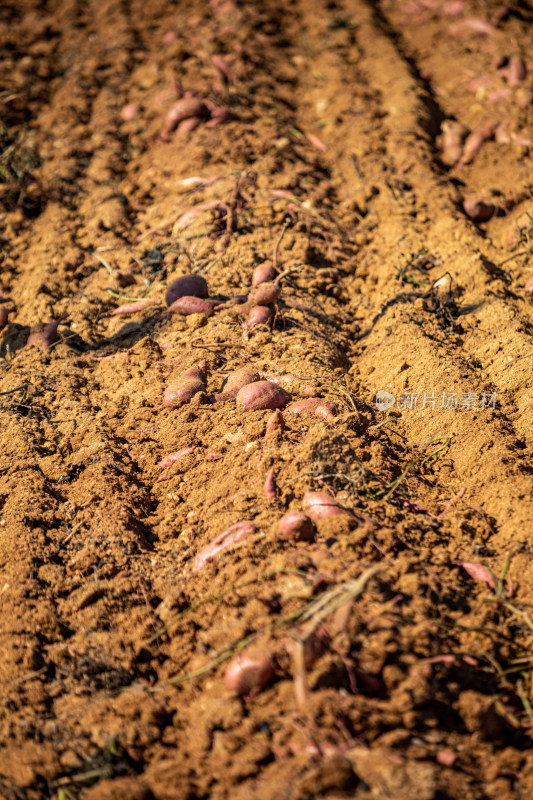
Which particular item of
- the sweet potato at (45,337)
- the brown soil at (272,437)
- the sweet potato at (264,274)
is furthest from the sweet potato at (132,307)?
the sweet potato at (264,274)

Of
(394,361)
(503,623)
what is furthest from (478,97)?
(503,623)

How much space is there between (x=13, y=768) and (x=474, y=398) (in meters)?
1.93

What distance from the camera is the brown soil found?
139 cm

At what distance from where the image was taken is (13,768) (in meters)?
1.38

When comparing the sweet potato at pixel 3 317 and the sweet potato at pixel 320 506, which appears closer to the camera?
the sweet potato at pixel 320 506

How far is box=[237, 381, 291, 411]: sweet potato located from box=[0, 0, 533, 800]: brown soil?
0.05 metres

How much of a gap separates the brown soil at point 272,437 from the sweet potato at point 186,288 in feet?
0.37

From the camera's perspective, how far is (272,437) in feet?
6.82

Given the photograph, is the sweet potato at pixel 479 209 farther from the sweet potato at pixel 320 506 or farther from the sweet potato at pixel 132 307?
the sweet potato at pixel 320 506

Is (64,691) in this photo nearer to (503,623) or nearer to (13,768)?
(13,768)

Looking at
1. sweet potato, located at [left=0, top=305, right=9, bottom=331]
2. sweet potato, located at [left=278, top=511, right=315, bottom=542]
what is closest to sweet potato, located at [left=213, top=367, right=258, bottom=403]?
sweet potato, located at [left=278, top=511, right=315, bottom=542]

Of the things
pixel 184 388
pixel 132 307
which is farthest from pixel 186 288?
pixel 184 388

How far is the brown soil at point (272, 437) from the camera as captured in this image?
4.55ft

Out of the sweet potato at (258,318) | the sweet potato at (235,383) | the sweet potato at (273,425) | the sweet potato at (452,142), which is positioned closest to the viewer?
the sweet potato at (273,425)
